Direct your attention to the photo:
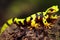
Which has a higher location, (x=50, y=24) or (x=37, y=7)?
(x=37, y=7)

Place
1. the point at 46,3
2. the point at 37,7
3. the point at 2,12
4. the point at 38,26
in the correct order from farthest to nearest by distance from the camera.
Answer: the point at 2,12
the point at 37,7
the point at 46,3
the point at 38,26

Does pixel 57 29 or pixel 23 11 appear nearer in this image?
pixel 57 29

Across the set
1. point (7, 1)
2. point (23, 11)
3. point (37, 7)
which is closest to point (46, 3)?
point (37, 7)

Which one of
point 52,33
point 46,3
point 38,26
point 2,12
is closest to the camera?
point 52,33

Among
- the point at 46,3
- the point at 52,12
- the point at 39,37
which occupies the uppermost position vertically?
the point at 46,3

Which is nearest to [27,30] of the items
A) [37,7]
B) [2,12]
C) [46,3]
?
[46,3]

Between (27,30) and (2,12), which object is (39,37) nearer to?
(27,30)
